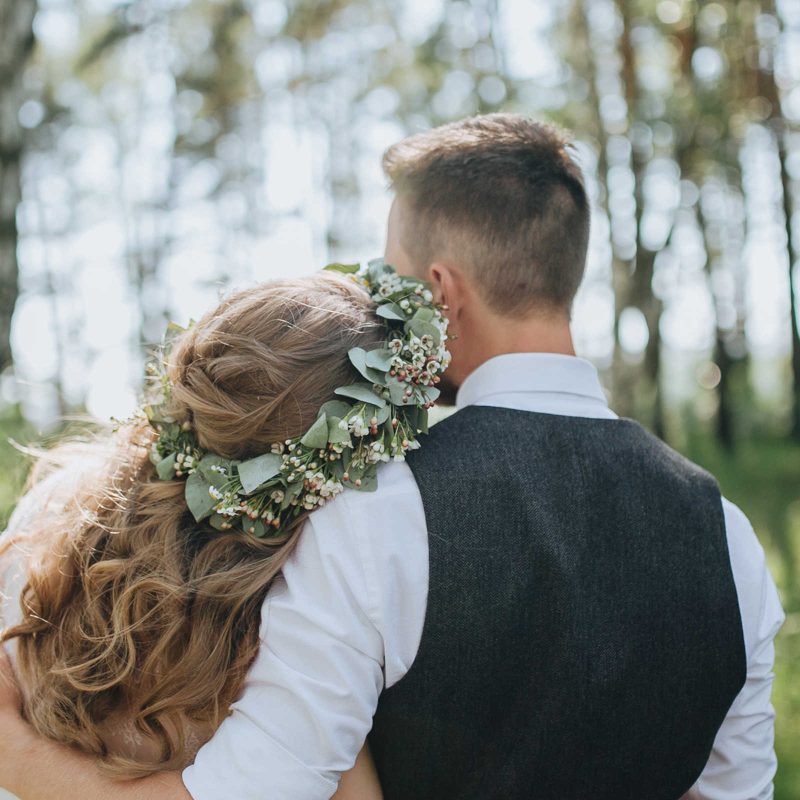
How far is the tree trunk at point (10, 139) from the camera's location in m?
4.70

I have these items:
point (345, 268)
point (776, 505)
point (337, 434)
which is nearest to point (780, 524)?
point (776, 505)

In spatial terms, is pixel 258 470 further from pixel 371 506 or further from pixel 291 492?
pixel 371 506

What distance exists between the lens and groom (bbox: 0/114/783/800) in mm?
1605

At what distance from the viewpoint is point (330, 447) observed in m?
1.78

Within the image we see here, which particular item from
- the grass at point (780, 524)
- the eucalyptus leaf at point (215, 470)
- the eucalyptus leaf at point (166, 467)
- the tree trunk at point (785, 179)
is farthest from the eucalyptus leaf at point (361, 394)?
the tree trunk at point (785, 179)

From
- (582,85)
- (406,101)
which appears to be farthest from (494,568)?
(406,101)

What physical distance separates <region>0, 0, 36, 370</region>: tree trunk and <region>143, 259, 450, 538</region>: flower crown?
3415 mm

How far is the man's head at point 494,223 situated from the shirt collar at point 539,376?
3.0 inches

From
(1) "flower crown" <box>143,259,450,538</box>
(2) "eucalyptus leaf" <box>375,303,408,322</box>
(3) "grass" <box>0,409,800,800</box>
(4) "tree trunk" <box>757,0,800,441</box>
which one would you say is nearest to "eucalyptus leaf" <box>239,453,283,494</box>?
(1) "flower crown" <box>143,259,450,538</box>

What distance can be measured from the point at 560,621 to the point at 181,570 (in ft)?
2.55

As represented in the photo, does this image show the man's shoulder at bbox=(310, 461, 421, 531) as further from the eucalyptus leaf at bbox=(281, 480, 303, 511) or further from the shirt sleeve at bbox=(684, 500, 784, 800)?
the shirt sleeve at bbox=(684, 500, 784, 800)

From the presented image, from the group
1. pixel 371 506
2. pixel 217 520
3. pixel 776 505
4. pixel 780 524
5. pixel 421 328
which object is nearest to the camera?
pixel 371 506

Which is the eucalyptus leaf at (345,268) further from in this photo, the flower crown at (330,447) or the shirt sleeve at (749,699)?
the shirt sleeve at (749,699)

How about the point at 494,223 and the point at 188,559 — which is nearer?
the point at 188,559
